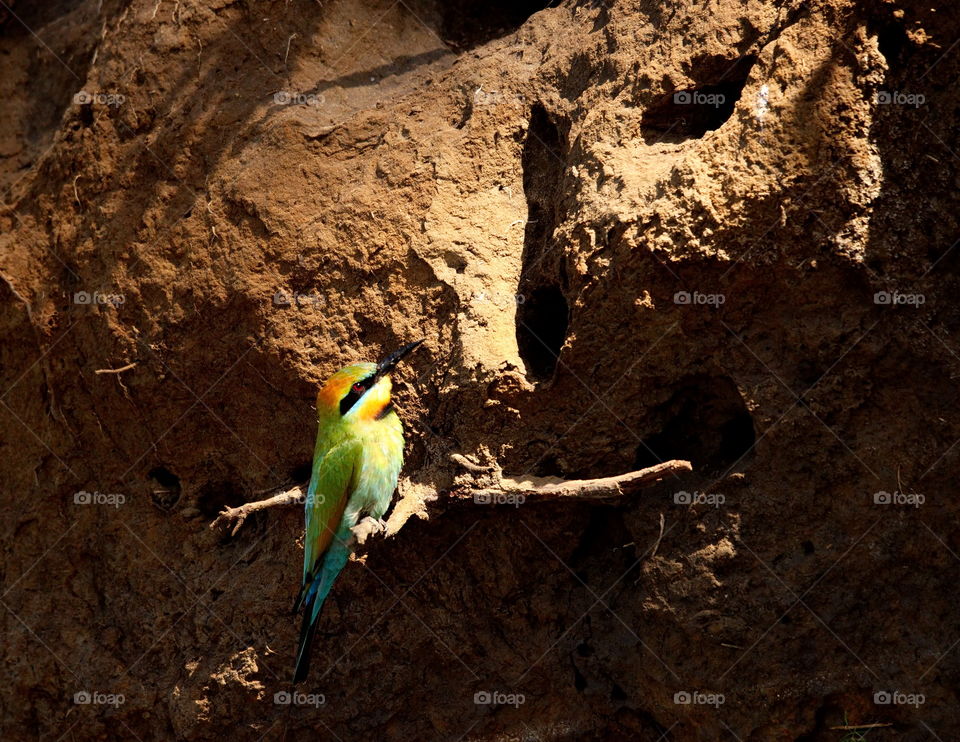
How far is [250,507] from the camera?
4402 millimetres

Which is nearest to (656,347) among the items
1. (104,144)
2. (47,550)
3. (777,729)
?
(777,729)

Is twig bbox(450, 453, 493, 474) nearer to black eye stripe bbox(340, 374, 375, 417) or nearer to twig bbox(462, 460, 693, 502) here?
twig bbox(462, 460, 693, 502)

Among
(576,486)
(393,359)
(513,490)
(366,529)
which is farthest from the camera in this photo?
(393,359)

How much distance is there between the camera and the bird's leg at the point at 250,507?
4.39m

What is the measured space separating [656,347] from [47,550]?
3348 millimetres

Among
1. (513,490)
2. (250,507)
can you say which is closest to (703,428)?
(513,490)

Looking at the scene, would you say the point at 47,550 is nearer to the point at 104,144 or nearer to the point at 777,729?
the point at 104,144

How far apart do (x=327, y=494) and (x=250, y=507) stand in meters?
0.36

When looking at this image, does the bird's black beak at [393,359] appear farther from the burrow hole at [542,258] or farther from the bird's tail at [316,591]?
the bird's tail at [316,591]

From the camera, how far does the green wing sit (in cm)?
445

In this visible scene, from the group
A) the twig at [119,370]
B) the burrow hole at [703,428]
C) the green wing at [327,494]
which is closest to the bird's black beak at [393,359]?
the green wing at [327,494]

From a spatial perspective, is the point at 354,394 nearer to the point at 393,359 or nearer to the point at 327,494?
the point at 393,359

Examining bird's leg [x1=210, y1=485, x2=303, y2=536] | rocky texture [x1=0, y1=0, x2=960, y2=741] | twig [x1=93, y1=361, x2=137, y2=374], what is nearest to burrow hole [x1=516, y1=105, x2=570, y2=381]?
rocky texture [x1=0, y1=0, x2=960, y2=741]

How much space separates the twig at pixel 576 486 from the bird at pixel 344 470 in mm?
→ 547
